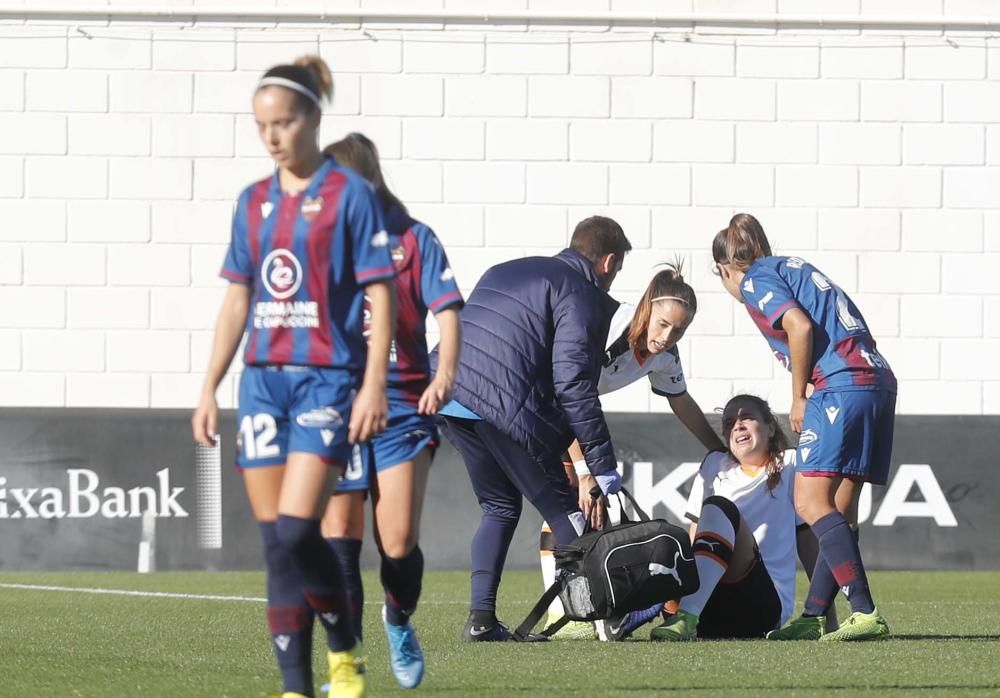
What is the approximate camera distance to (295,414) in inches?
166

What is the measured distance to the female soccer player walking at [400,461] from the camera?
16.3ft

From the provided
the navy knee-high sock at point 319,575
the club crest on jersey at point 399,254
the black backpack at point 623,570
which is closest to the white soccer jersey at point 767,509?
the black backpack at point 623,570

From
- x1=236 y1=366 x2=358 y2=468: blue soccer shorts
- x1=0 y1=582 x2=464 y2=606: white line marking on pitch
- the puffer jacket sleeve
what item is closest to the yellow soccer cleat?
x1=236 y1=366 x2=358 y2=468: blue soccer shorts

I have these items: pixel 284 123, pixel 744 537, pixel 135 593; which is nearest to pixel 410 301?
pixel 284 123

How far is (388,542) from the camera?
506cm

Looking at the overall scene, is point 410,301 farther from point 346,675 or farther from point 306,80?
point 346,675

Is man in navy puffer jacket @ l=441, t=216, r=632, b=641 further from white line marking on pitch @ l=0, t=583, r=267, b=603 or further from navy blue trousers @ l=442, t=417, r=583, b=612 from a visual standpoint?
white line marking on pitch @ l=0, t=583, r=267, b=603

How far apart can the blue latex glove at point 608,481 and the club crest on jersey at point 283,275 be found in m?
2.34

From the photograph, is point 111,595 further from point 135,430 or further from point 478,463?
point 478,463

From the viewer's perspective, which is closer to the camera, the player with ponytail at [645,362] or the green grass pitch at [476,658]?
the green grass pitch at [476,658]

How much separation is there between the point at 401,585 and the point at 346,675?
76 centimetres

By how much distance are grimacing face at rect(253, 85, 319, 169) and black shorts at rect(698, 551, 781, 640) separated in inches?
123

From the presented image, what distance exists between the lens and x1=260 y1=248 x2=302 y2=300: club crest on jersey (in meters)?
4.25

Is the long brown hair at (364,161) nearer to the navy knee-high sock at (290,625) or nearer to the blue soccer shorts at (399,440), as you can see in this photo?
the blue soccer shorts at (399,440)
